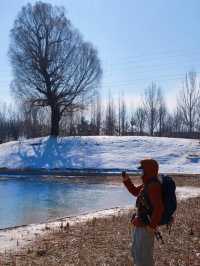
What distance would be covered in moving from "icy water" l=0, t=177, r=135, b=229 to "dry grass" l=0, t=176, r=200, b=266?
3.45 metres

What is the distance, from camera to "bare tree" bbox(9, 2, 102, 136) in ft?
153

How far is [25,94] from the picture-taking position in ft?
155

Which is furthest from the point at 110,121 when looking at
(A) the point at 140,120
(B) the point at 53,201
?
(B) the point at 53,201

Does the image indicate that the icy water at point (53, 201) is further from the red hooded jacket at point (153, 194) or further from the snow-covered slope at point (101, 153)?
the snow-covered slope at point (101, 153)

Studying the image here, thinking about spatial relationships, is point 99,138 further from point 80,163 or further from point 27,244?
point 27,244

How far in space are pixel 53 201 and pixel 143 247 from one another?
1352cm

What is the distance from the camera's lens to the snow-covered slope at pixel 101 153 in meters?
37.1

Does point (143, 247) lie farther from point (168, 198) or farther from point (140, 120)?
point (140, 120)

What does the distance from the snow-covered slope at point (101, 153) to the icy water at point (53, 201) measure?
10.2 metres

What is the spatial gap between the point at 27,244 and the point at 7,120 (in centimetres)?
7629

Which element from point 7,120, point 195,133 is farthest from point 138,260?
point 7,120

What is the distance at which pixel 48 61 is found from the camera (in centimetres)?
4659

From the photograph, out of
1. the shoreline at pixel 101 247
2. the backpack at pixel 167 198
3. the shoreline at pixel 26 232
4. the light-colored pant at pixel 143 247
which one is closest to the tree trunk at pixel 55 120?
the shoreline at pixel 26 232

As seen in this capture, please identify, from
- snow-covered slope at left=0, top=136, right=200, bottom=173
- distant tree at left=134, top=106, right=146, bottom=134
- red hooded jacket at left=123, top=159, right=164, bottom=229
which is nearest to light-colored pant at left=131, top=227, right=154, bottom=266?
red hooded jacket at left=123, top=159, right=164, bottom=229
